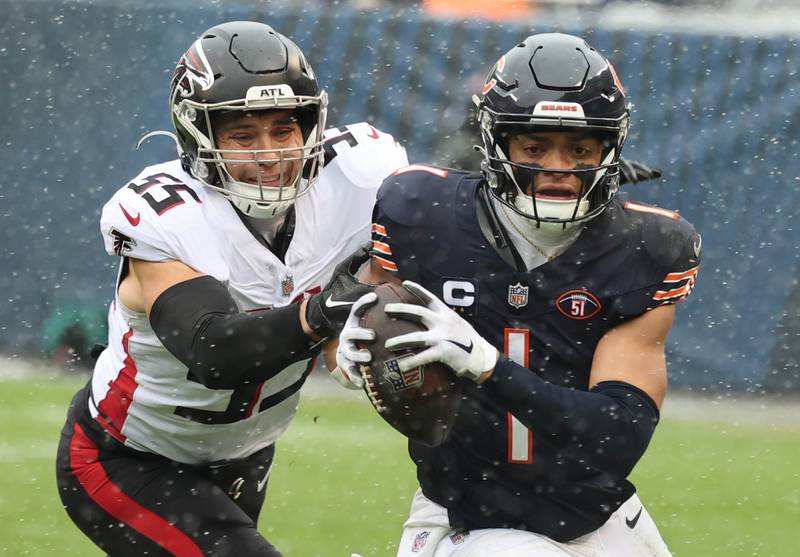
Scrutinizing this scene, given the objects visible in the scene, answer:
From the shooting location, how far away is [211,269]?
326 centimetres

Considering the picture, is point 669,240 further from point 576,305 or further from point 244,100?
point 244,100

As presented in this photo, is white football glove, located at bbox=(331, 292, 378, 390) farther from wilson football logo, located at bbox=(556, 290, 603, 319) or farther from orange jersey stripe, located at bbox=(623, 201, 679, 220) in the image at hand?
orange jersey stripe, located at bbox=(623, 201, 679, 220)

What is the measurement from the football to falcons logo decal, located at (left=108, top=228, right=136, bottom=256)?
2.42 ft

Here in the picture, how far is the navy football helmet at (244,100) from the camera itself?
3359 mm

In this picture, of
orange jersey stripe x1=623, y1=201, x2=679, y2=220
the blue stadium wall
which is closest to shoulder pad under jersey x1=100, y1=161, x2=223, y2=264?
orange jersey stripe x1=623, y1=201, x2=679, y2=220

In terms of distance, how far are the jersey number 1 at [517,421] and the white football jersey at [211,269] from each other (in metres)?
0.60

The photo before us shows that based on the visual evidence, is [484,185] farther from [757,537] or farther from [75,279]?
[75,279]

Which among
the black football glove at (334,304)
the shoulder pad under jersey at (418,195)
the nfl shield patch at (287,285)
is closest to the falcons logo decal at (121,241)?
the nfl shield patch at (287,285)

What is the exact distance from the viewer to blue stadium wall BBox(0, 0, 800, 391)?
23.5ft

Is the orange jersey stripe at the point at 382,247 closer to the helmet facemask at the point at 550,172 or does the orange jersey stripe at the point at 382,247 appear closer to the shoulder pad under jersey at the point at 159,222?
the helmet facemask at the point at 550,172

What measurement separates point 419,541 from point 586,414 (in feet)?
2.09

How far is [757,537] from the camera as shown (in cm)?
512

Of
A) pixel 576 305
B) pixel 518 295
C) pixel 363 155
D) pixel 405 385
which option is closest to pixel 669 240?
pixel 576 305

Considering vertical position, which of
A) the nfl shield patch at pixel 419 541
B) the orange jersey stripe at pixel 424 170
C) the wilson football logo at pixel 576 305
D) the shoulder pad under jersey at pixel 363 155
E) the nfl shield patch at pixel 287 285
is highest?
the orange jersey stripe at pixel 424 170
